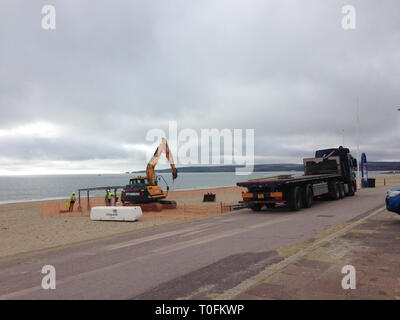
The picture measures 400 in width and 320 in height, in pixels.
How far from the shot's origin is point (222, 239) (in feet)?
31.3

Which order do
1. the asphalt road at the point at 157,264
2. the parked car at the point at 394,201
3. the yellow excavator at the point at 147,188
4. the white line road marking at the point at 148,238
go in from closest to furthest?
the asphalt road at the point at 157,264 < the white line road marking at the point at 148,238 < the parked car at the point at 394,201 < the yellow excavator at the point at 147,188

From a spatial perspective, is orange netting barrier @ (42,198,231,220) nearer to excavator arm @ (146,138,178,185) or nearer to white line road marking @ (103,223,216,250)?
excavator arm @ (146,138,178,185)

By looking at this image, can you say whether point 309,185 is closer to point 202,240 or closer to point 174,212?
point 174,212

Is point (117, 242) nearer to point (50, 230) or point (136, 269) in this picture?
point (136, 269)

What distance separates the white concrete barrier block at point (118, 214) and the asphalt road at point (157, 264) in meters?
5.37

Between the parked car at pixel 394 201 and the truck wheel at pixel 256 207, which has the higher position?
the parked car at pixel 394 201

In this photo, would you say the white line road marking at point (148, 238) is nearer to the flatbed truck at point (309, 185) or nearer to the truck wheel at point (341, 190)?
the flatbed truck at point (309, 185)

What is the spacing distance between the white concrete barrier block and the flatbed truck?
19.6ft

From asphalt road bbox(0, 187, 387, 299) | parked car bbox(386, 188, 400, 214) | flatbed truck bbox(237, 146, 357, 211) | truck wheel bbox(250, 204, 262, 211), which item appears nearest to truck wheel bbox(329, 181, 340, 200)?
flatbed truck bbox(237, 146, 357, 211)

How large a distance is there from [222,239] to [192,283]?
4201 millimetres

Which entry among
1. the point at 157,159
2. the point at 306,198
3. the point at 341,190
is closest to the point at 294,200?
the point at 306,198

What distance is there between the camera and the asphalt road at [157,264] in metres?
5.28

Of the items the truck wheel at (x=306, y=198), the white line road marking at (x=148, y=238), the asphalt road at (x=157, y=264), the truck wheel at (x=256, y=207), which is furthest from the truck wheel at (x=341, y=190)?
the white line road marking at (x=148, y=238)

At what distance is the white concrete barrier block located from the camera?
16609 mm
